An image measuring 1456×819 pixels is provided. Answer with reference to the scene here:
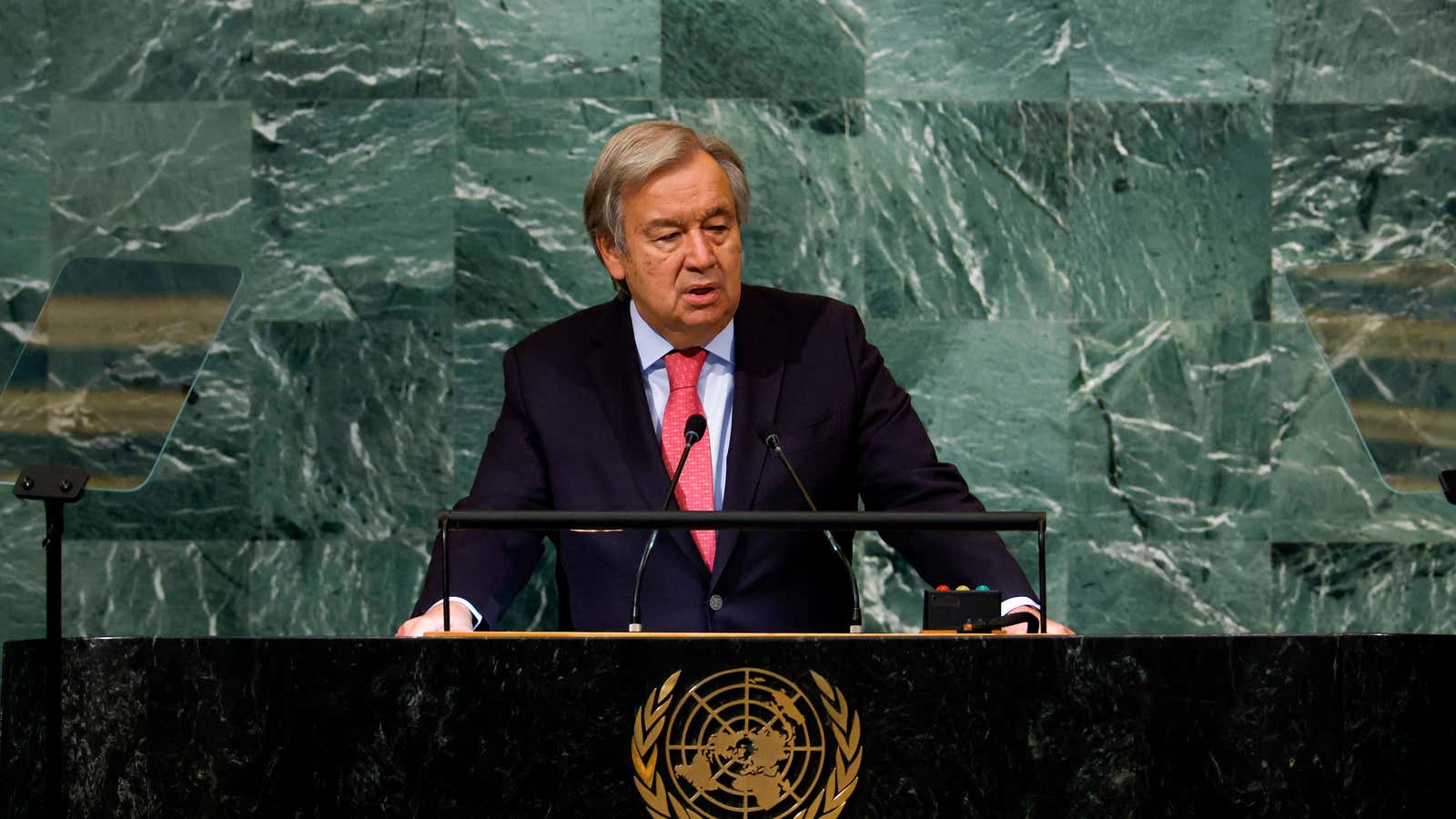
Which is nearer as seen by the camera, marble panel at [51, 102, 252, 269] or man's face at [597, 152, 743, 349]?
man's face at [597, 152, 743, 349]

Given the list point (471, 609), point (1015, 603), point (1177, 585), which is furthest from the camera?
point (1177, 585)

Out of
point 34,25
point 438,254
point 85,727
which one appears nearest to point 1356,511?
point 438,254

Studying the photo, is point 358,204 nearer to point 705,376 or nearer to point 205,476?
point 205,476

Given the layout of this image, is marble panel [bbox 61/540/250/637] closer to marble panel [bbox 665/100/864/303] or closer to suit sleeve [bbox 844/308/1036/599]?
marble panel [bbox 665/100/864/303]

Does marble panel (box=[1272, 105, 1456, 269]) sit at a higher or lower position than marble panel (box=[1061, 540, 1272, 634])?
higher

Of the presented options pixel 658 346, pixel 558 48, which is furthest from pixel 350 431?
pixel 658 346

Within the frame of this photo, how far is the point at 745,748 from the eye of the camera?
2004 millimetres

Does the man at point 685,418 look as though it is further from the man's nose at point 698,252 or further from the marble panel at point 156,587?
the marble panel at point 156,587

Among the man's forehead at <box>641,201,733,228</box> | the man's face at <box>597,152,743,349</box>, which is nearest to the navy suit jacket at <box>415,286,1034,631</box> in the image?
the man's face at <box>597,152,743,349</box>

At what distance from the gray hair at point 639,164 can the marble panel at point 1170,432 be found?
56.1 inches

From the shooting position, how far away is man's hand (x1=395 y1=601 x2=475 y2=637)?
2611 mm

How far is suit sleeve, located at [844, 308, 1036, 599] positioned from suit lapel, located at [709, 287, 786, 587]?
18 cm

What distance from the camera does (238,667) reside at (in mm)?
2029

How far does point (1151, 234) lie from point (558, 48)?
67.4 inches
